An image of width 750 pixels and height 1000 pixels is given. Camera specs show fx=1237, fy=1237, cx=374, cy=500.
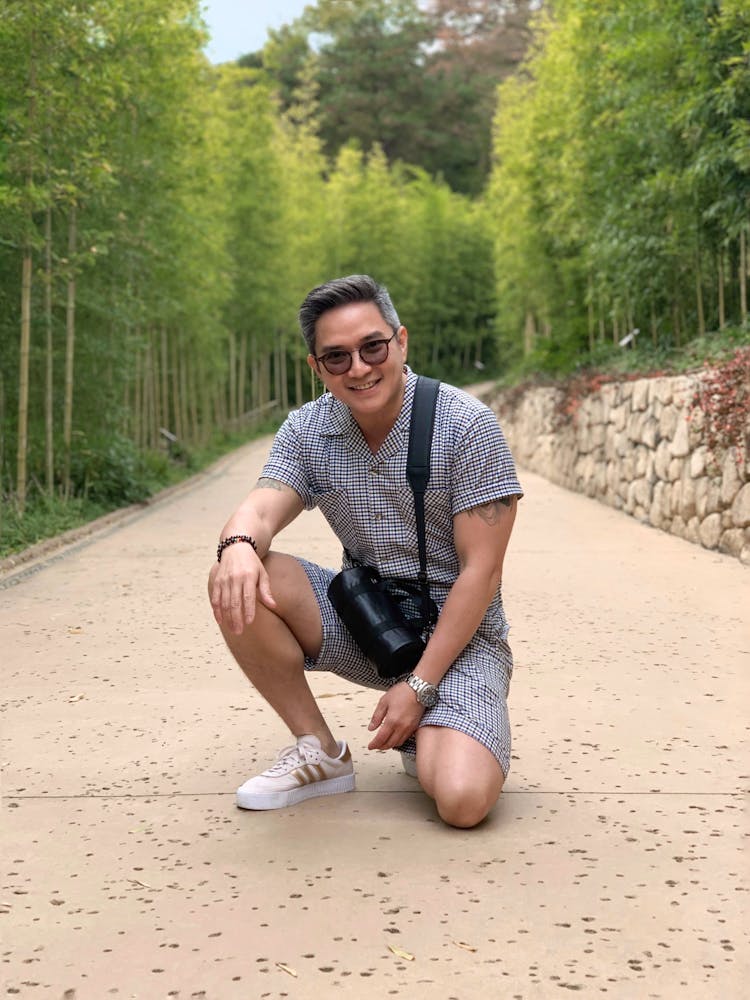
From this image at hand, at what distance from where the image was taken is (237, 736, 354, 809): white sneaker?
8.75 ft

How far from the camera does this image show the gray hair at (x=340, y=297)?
2555 mm

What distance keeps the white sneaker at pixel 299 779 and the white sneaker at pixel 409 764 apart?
0.12m

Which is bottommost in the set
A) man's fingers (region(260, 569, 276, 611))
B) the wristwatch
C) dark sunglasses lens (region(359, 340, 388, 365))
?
the wristwatch

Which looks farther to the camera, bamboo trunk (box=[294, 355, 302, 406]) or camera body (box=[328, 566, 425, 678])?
bamboo trunk (box=[294, 355, 302, 406])

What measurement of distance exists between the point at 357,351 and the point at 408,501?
336 mm

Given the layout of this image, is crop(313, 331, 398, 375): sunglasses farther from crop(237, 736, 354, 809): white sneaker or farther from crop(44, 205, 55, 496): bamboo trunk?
crop(44, 205, 55, 496): bamboo trunk

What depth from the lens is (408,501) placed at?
103 inches

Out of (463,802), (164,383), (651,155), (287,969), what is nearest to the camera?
(287,969)

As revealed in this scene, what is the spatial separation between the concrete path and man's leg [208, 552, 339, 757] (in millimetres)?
217

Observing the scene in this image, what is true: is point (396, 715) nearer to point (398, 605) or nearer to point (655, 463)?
point (398, 605)

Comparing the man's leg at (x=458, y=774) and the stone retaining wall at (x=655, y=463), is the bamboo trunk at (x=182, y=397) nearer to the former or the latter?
the stone retaining wall at (x=655, y=463)

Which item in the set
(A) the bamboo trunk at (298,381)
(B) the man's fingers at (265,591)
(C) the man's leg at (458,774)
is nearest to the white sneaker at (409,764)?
(C) the man's leg at (458,774)

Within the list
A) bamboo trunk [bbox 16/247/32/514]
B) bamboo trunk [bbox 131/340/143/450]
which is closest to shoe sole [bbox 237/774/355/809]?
bamboo trunk [bbox 16/247/32/514]

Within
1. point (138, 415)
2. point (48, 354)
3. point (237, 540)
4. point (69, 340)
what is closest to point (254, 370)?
point (138, 415)
